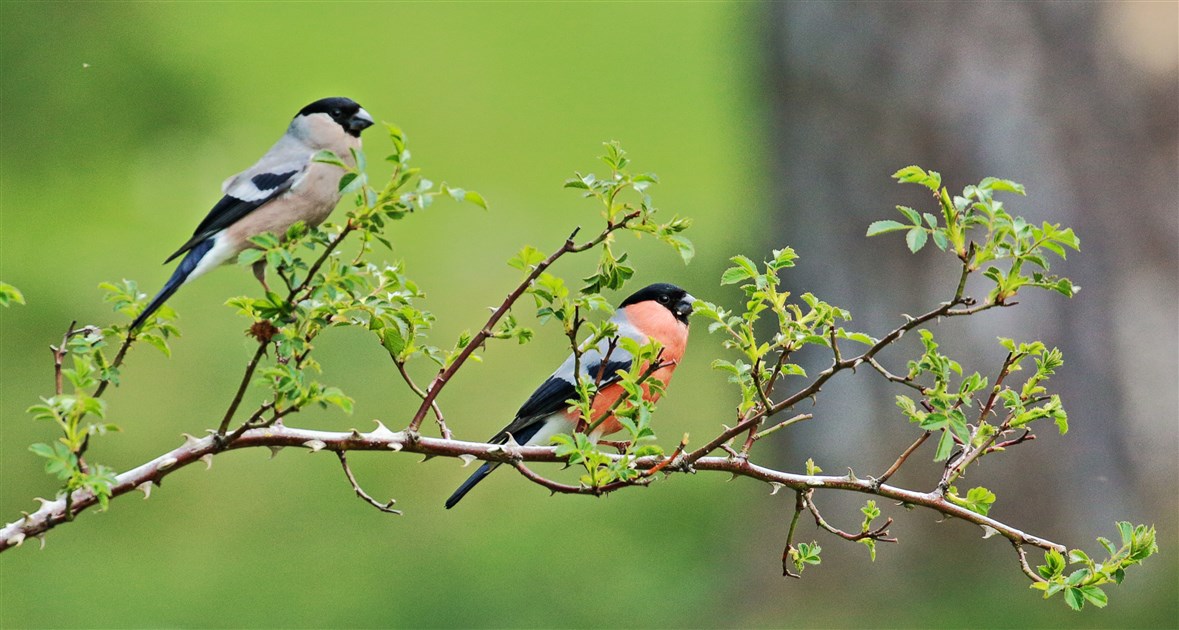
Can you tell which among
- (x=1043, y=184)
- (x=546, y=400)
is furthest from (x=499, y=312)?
(x=1043, y=184)

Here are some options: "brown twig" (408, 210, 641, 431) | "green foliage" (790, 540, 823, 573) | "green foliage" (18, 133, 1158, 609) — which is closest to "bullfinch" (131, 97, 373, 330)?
"green foliage" (18, 133, 1158, 609)

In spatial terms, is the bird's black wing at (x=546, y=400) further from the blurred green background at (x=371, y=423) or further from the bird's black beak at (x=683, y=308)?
the blurred green background at (x=371, y=423)

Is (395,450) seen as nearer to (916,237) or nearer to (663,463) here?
(663,463)

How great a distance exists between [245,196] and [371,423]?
242 inches

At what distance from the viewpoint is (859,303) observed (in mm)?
6043

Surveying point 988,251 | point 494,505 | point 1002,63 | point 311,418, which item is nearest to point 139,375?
point 311,418

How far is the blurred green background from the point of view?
6.08 meters

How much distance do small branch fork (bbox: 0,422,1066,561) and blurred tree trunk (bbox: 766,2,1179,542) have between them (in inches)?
140

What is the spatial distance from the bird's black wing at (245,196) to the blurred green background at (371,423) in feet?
8.83

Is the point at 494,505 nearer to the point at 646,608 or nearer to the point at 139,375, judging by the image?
the point at 646,608

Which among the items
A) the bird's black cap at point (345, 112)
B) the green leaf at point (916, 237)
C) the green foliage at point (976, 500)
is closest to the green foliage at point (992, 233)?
the green leaf at point (916, 237)

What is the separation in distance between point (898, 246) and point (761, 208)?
1615 millimetres

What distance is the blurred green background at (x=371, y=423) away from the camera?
608cm

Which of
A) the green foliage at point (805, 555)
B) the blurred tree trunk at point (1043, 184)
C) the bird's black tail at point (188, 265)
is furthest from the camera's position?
the blurred tree trunk at point (1043, 184)
